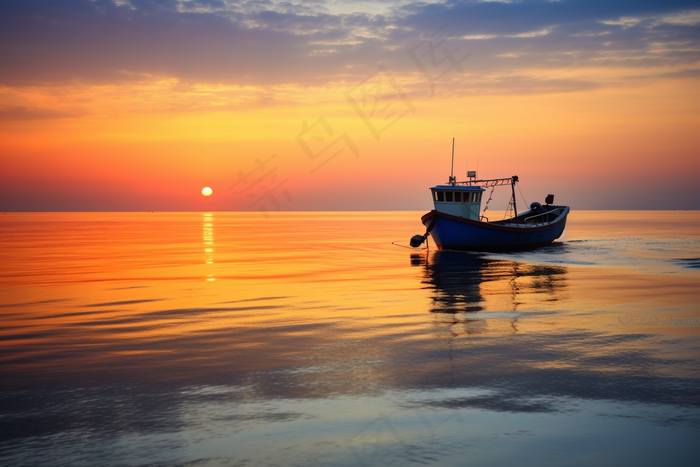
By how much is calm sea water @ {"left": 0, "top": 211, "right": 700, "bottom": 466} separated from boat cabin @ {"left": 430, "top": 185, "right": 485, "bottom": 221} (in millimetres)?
28027

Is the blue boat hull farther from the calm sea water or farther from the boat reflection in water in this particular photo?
the calm sea water

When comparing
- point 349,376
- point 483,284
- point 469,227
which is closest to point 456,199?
point 469,227

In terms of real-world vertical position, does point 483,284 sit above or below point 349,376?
below

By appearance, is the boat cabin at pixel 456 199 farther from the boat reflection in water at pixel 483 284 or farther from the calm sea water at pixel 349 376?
the calm sea water at pixel 349 376

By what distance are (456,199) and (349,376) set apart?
143 feet

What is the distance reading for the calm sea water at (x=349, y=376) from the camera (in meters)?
8.34

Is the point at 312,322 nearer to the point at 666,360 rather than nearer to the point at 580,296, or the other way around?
the point at 666,360

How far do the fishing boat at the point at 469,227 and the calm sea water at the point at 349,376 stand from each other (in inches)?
925

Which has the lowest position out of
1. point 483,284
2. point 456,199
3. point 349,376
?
point 483,284

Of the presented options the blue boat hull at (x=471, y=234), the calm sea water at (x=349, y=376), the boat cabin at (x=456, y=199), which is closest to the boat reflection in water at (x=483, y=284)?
the calm sea water at (x=349, y=376)

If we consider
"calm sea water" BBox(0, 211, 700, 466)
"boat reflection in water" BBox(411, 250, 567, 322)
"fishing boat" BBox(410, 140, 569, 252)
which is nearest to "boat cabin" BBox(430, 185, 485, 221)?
"fishing boat" BBox(410, 140, 569, 252)

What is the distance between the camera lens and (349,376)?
11938mm

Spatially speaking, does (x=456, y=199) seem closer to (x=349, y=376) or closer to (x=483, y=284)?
(x=483, y=284)

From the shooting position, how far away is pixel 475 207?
5503 cm
